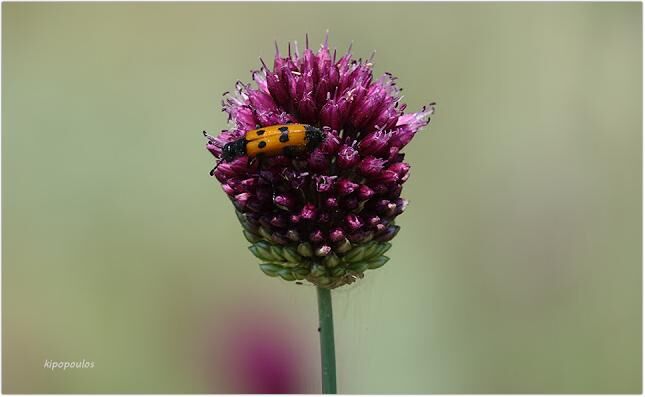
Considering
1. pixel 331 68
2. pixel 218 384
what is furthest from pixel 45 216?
pixel 331 68

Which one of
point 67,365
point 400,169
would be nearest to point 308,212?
point 400,169

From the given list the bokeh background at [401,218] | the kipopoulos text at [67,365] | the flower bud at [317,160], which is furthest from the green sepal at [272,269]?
the kipopoulos text at [67,365]

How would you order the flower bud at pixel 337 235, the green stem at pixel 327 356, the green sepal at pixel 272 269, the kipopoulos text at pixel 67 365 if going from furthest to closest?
the kipopoulos text at pixel 67 365, the green sepal at pixel 272 269, the flower bud at pixel 337 235, the green stem at pixel 327 356

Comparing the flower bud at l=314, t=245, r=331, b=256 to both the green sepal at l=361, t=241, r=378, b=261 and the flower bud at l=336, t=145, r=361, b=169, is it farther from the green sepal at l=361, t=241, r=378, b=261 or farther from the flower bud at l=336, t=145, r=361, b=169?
the flower bud at l=336, t=145, r=361, b=169

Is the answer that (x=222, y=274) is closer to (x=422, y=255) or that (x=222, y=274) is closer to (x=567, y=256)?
(x=422, y=255)

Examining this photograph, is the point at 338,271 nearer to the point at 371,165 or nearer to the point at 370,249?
the point at 370,249

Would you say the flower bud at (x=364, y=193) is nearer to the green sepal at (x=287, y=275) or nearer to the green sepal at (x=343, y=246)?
the green sepal at (x=343, y=246)

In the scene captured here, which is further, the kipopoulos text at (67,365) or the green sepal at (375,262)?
the kipopoulos text at (67,365)
